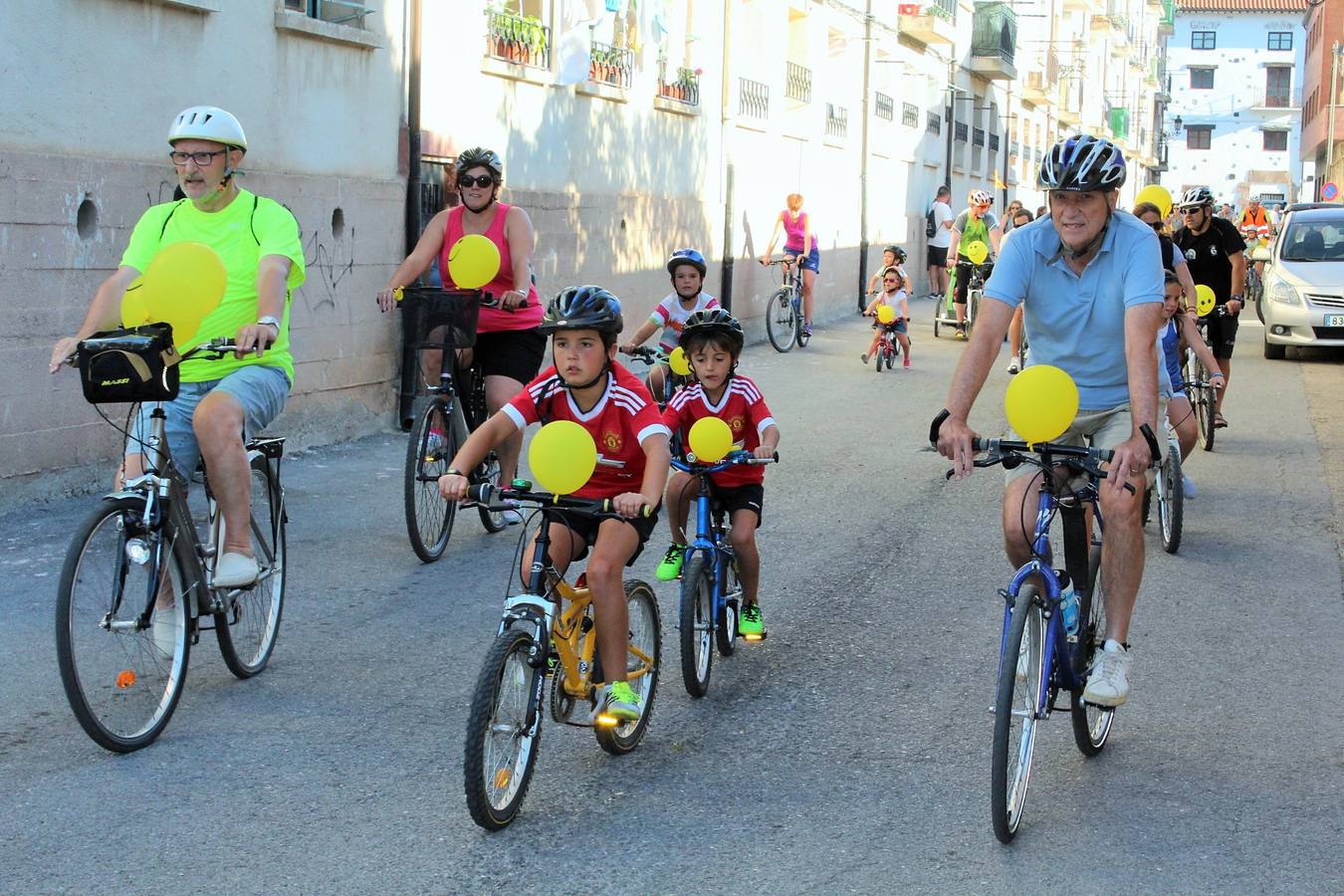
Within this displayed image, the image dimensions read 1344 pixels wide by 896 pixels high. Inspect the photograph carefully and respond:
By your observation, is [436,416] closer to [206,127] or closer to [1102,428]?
[206,127]

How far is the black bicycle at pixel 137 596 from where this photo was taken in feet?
16.2

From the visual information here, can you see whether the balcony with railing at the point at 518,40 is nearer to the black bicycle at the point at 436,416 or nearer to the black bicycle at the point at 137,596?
the black bicycle at the point at 436,416

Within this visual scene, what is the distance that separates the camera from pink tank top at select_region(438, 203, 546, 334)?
27.6 ft

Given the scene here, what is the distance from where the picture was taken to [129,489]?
5.17 metres

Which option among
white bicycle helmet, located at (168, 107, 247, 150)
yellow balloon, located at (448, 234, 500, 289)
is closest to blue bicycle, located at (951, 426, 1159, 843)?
white bicycle helmet, located at (168, 107, 247, 150)

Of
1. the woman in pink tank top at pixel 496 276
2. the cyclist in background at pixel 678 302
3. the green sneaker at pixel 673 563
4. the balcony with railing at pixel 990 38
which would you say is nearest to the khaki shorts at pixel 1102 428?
the green sneaker at pixel 673 563

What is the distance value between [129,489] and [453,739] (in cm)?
126

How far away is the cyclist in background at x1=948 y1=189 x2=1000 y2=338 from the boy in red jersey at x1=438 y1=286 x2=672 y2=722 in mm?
15780

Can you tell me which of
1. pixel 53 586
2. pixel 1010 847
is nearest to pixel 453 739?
pixel 1010 847

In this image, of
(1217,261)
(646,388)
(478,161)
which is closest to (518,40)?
(1217,261)

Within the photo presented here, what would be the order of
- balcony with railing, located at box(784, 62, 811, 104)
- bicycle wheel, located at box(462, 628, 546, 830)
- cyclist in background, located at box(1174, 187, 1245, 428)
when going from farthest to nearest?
balcony with railing, located at box(784, 62, 811, 104) → cyclist in background, located at box(1174, 187, 1245, 428) → bicycle wheel, located at box(462, 628, 546, 830)

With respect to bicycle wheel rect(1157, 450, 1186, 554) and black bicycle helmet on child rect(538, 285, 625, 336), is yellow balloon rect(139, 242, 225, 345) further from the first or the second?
bicycle wheel rect(1157, 450, 1186, 554)

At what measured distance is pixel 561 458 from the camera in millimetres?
4621

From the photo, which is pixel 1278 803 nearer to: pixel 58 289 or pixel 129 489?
pixel 129 489
